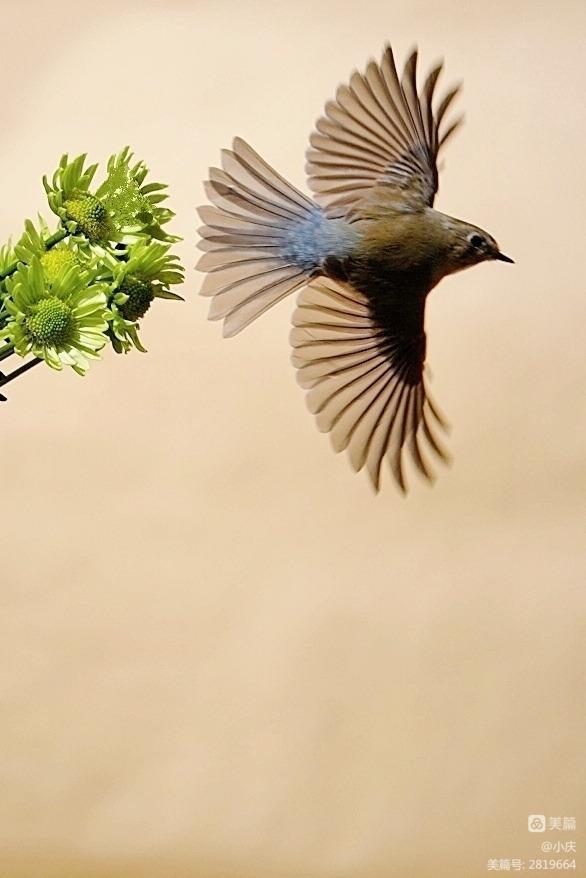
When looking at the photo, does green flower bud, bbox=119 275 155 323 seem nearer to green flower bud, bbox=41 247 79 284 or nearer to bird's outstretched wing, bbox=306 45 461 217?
green flower bud, bbox=41 247 79 284

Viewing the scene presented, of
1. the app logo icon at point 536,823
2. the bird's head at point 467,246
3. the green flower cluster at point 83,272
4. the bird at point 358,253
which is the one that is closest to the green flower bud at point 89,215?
the green flower cluster at point 83,272

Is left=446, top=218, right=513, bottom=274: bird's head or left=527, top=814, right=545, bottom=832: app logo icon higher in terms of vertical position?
left=446, top=218, right=513, bottom=274: bird's head

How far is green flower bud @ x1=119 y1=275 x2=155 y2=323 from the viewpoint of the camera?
775 millimetres

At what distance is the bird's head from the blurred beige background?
3 centimetres

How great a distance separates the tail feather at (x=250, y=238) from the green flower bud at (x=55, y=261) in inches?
22.4

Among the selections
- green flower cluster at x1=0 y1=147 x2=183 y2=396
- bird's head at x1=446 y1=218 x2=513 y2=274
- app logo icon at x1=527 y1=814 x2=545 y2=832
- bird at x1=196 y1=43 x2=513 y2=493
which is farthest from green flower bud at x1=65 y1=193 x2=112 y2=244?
app logo icon at x1=527 y1=814 x2=545 y2=832

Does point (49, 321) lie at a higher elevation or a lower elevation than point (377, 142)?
lower

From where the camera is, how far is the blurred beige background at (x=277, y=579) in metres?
1.39

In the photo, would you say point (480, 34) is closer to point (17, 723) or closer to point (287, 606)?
point (287, 606)

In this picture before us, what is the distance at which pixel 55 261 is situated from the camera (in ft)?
2.47

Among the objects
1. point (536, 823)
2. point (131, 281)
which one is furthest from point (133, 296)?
point (536, 823)

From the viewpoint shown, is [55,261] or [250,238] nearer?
[55,261]

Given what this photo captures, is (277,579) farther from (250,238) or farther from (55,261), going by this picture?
(55,261)

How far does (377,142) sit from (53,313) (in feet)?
2.31
